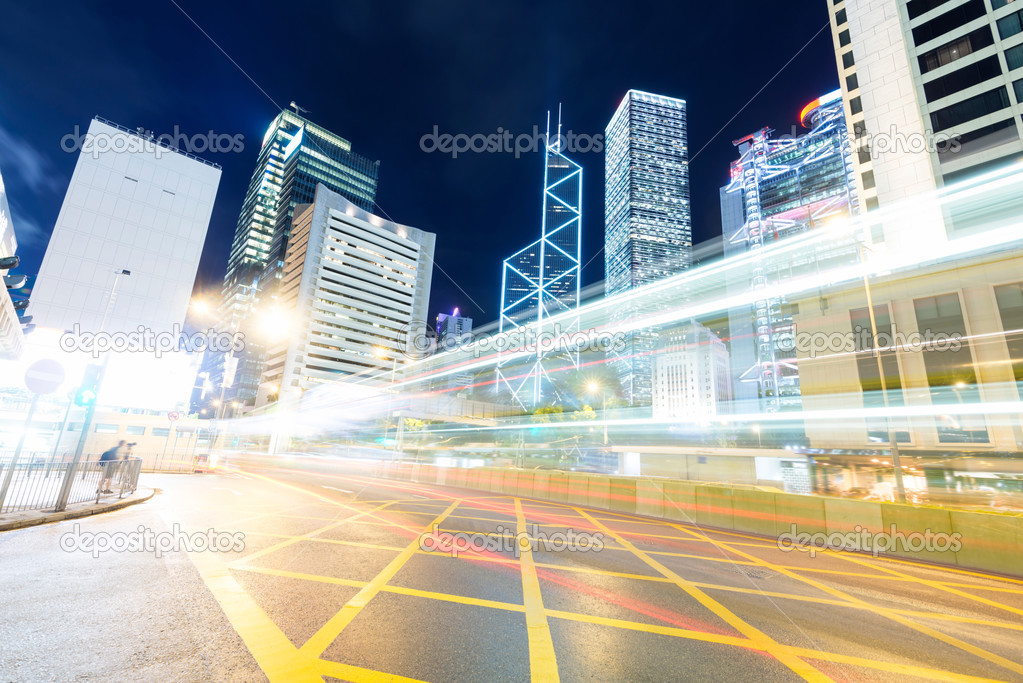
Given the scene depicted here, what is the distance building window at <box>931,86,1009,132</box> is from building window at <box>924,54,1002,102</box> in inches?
49.4

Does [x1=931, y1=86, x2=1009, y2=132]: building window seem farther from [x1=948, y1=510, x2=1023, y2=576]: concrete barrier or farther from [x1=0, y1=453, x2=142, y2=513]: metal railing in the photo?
[x1=0, y1=453, x2=142, y2=513]: metal railing

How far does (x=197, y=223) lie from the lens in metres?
38.7

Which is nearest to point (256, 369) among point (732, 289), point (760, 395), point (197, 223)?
point (197, 223)

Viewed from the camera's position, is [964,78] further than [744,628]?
Yes

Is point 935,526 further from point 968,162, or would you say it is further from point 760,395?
point 760,395

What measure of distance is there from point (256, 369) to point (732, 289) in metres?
158

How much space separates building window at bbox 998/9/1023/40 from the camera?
3319cm

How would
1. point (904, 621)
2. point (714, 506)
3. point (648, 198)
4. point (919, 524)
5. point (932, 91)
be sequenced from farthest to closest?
point (648, 198), point (932, 91), point (714, 506), point (919, 524), point (904, 621)

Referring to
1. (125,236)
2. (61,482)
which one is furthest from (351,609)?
(125,236)

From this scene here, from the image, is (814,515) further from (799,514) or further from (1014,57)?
(1014,57)

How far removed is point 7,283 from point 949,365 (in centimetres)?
5184

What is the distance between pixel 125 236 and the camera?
34.6m

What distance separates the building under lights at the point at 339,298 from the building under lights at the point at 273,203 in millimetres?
14175

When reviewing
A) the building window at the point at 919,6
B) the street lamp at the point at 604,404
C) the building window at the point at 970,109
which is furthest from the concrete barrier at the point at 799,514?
the building window at the point at 919,6
